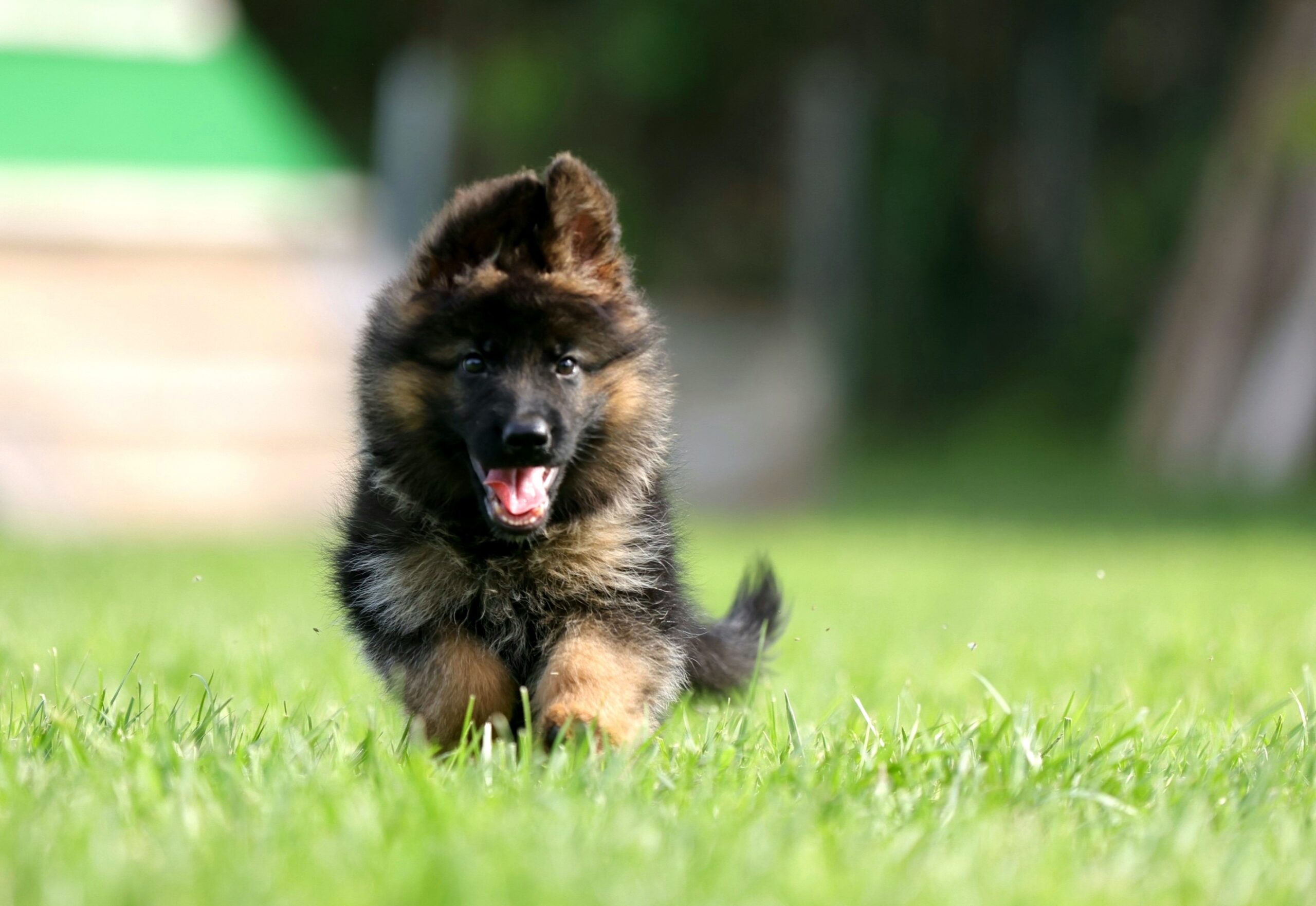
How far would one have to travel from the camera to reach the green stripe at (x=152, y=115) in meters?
14.1

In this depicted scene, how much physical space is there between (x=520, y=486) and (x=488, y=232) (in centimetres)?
60

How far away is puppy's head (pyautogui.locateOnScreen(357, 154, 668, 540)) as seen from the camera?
3.44m

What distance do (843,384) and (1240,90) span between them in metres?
6.84

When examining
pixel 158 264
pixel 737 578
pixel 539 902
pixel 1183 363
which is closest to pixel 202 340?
pixel 158 264

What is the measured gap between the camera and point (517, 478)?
3441mm

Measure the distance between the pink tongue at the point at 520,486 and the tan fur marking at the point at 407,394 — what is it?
25 cm

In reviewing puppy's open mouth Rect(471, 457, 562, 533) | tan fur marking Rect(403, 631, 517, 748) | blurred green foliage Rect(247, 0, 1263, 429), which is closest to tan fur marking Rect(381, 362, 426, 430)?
puppy's open mouth Rect(471, 457, 562, 533)

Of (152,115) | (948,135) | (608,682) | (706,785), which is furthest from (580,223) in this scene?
(948,135)

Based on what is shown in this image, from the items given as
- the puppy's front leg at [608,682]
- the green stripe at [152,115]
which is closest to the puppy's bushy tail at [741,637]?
the puppy's front leg at [608,682]

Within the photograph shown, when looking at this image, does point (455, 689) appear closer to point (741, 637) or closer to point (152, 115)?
point (741, 637)

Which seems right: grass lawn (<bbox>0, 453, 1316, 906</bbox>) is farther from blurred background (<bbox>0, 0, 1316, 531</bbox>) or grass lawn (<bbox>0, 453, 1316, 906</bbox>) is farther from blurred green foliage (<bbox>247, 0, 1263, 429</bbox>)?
blurred green foliage (<bbox>247, 0, 1263, 429</bbox>)

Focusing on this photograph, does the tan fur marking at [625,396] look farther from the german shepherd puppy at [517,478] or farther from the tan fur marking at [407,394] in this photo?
the tan fur marking at [407,394]

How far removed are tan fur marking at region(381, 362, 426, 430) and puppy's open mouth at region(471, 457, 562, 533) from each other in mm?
197

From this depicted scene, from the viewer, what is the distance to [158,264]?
14.2 meters
